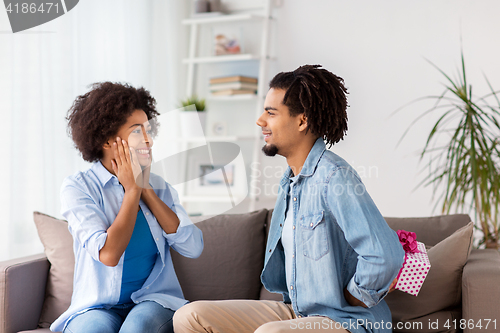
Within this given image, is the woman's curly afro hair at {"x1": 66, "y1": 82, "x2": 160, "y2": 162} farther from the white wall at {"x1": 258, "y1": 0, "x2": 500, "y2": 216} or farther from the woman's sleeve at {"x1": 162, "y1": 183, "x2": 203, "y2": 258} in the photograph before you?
the white wall at {"x1": 258, "y1": 0, "x2": 500, "y2": 216}

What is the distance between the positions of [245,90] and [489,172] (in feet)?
5.67

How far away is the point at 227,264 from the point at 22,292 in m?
0.76

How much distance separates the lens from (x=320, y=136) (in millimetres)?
1512

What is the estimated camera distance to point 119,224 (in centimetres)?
154

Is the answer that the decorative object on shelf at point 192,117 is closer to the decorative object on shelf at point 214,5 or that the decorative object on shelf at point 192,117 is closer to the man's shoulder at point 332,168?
the decorative object on shelf at point 214,5

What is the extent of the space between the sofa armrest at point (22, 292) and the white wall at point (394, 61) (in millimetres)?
2070

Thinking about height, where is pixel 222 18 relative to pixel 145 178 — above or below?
above

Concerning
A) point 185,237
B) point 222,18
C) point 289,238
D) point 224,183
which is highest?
point 222,18

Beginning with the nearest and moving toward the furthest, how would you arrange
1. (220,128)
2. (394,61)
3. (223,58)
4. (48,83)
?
(48,83) < (394,61) < (223,58) < (220,128)

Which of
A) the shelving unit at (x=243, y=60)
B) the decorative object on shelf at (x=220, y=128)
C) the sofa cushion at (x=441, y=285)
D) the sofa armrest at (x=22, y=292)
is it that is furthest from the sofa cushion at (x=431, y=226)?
the decorative object on shelf at (x=220, y=128)

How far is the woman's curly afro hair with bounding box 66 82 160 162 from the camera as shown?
5.31 feet

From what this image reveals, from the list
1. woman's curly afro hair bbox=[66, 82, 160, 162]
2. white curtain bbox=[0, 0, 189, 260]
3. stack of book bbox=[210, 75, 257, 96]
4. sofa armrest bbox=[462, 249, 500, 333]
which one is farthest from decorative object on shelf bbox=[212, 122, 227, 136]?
sofa armrest bbox=[462, 249, 500, 333]

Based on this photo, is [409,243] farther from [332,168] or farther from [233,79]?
[233,79]

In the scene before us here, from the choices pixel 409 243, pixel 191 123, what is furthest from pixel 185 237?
pixel 191 123
